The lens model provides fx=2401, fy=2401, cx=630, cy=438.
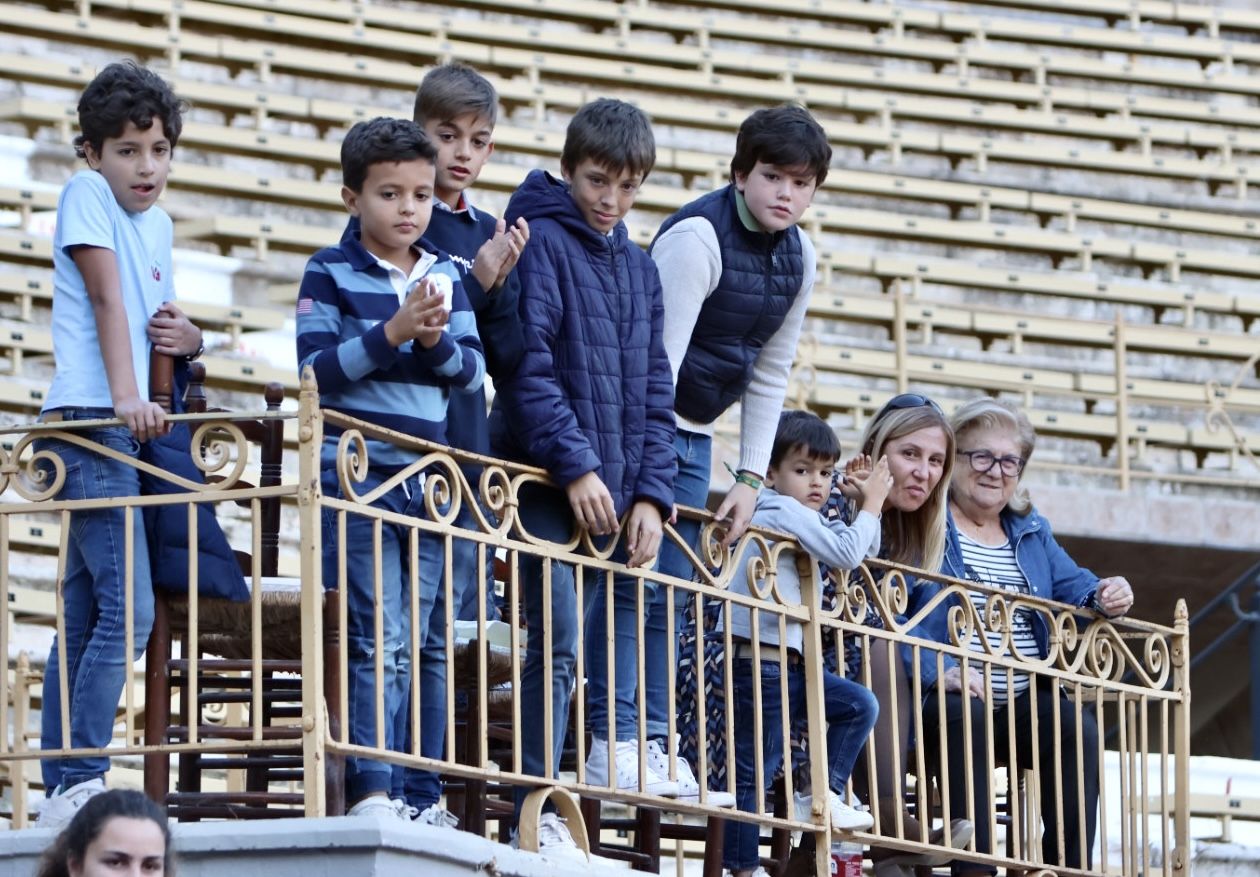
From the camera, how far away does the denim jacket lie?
5.63 metres

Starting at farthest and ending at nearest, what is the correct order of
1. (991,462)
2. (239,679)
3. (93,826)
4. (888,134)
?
(888,134) < (991,462) < (239,679) < (93,826)

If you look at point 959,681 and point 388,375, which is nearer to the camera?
point 388,375

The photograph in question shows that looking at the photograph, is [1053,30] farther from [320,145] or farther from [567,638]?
[567,638]

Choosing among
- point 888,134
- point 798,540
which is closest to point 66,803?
point 798,540

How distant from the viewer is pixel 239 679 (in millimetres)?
5434

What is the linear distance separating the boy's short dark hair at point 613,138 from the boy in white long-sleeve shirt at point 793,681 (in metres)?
0.88

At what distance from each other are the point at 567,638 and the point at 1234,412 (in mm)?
8468

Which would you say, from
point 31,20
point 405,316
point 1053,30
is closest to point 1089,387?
point 1053,30

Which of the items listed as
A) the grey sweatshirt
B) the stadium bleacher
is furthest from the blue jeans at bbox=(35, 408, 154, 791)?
the stadium bleacher

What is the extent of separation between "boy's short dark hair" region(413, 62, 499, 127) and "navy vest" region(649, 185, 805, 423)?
1.91 ft

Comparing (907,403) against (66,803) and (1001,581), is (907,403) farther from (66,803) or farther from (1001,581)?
(66,803)

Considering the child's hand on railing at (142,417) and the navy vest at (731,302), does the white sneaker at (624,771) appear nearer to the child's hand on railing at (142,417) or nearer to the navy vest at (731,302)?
the navy vest at (731,302)

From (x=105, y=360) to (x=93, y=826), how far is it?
44.2 inches

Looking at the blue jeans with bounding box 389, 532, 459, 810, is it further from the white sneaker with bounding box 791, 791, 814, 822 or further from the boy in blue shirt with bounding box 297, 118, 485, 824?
the white sneaker with bounding box 791, 791, 814, 822
